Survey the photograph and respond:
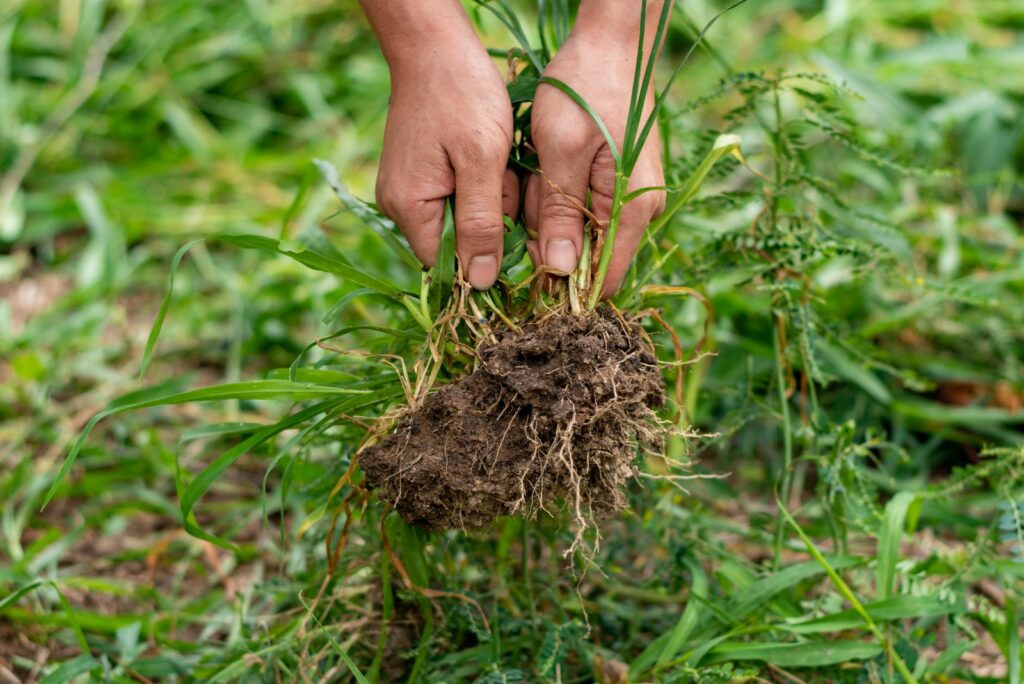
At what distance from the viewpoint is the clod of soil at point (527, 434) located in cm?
107

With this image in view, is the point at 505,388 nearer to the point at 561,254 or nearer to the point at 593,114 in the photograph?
the point at 561,254

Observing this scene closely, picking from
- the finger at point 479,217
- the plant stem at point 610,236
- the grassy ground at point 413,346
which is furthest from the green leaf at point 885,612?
the finger at point 479,217

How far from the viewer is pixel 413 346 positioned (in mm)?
1232

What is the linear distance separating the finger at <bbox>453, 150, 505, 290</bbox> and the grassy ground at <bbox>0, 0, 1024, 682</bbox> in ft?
0.50

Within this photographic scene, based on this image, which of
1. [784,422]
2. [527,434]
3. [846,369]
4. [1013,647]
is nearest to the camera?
[527,434]

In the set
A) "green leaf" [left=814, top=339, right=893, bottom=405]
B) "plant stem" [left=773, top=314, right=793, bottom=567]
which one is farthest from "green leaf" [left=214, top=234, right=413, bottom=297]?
"green leaf" [left=814, top=339, right=893, bottom=405]

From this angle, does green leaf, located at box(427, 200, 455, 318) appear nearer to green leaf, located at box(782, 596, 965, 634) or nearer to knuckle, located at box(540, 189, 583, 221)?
knuckle, located at box(540, 189, 583, 221)

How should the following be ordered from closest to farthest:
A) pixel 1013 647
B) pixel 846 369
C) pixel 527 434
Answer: pixel 527 434, pixel 1013 647, pixel 846 369

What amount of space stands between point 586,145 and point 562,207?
3.1 inches

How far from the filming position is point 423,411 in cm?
111

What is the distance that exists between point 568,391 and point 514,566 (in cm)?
44

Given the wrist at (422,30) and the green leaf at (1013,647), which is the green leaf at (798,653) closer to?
the green leaf at (1013,647)

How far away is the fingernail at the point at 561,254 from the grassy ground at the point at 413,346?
20cm

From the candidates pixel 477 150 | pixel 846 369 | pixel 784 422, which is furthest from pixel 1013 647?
pixel 477 150
